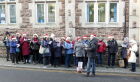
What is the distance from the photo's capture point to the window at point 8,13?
15.3 meters

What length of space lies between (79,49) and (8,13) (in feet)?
19.6

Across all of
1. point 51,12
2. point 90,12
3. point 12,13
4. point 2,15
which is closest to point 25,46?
point 51,12

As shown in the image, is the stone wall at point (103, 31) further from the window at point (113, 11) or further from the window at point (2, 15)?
the window at point (2, 15)

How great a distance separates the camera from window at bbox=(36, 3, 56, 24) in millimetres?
14664

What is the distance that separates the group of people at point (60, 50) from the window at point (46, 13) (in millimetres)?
1887

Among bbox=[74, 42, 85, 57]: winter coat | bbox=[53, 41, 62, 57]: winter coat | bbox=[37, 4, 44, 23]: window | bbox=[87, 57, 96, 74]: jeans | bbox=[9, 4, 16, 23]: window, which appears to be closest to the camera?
bbox=[87, 57, 96, 74]: jeans

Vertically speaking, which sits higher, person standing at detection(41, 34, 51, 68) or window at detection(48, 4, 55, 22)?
window at detection(48, 4, 55, 22)

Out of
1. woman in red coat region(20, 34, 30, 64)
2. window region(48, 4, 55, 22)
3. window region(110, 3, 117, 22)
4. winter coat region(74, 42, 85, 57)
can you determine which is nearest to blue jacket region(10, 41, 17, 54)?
woman in red coat region(20, 34, 30, 64)

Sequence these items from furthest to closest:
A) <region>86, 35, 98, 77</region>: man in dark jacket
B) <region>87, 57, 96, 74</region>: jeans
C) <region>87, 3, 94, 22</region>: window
Result: <region>87, 3, 94, 22</region>: window
<region>87, 57, 96, 74</region>: jeans
<region>86, 35, 98, 77</region>: man in dark jacket

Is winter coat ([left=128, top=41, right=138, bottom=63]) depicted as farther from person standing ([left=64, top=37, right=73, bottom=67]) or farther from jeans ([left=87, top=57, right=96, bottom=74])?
person standing ([left=64, top=37, right=73, bottom=67])

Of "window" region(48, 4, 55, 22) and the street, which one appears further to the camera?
"window" region(48, 4, 55, 22)

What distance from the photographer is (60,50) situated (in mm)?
12523

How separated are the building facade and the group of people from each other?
135cm

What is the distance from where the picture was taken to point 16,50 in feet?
43.2
